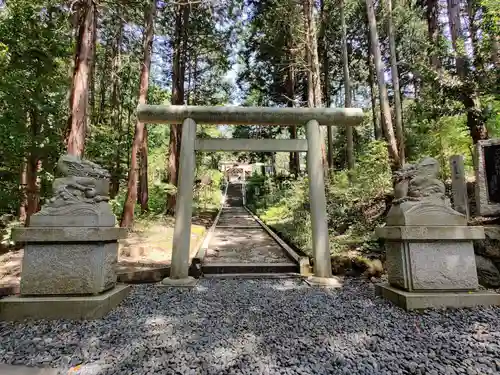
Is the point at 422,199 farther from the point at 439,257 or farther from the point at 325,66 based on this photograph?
the point at 325,66

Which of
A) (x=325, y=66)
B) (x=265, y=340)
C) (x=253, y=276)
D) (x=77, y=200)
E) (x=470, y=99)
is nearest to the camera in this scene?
(x=265, y=340)

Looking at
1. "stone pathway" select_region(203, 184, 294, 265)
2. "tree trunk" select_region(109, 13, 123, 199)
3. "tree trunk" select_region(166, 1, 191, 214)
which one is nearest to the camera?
"stone pathway" select_region(203, 184, 294, 265)

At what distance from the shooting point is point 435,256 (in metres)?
3.45

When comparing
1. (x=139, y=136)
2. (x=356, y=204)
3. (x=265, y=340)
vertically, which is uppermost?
(x=139, y=136)

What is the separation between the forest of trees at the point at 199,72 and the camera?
7207mm

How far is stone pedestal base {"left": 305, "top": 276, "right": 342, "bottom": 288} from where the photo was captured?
4745 mm

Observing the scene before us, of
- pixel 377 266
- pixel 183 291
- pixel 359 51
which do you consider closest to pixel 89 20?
pixel 183 291

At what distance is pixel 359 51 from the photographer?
58.2 ft

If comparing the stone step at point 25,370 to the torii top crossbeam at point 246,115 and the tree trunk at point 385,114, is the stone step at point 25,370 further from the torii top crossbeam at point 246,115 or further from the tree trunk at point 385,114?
the tree trunk at point 385,114

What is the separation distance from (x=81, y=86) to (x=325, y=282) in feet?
21.0

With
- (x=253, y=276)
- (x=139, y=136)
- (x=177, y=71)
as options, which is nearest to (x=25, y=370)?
(x=253, y=276)

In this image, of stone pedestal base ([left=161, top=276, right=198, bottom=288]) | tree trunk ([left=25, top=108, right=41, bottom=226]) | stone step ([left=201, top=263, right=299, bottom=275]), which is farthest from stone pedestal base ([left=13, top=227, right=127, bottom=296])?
tree trunk ([left=25, top=108, right=41, bottom=226])

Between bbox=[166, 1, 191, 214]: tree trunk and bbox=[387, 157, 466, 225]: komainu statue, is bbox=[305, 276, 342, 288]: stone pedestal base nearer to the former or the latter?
bbox=[387, 157, 466, 225]: komainu statue

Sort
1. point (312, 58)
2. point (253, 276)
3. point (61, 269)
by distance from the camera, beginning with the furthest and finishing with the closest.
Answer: point (312, 58) < point (253, 276) < point (61, 269)
